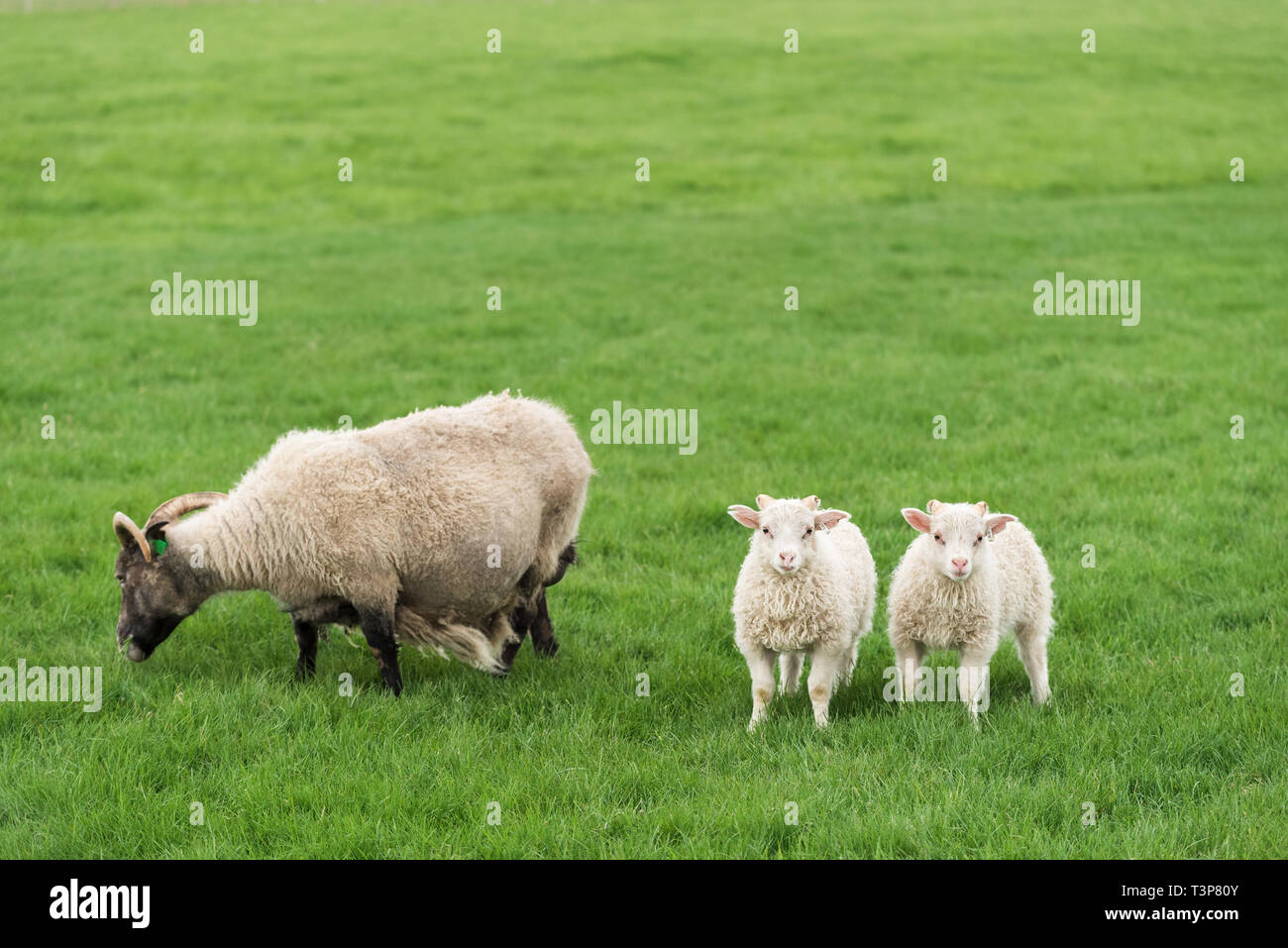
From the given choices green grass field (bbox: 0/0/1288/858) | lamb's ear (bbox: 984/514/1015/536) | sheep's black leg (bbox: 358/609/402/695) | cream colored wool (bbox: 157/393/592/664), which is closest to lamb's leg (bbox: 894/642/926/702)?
green grass field (bbox: 0/0/1288/858)

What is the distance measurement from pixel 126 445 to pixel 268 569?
5.72 m

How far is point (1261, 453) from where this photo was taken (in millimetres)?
11141

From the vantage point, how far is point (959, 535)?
6.44 meters

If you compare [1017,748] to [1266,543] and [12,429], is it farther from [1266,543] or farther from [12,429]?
[12,429]

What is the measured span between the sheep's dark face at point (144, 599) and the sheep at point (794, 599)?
3243mm

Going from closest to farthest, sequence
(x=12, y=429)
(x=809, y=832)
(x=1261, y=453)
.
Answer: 1. (x=809, y=832)
2. (x=1261, y=453)
3. (x=12, y=429)

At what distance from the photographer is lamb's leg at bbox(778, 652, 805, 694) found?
7090mm

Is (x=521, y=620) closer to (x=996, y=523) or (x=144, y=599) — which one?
(x=144, y=599)

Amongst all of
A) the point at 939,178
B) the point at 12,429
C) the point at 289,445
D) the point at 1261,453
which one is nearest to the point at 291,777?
the point at 289,445

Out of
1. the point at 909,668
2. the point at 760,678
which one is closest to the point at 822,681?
the point at 760,678

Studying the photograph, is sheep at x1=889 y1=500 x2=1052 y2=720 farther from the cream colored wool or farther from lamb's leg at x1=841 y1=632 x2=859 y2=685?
the cream colored wool

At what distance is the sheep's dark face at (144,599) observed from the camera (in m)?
6.94

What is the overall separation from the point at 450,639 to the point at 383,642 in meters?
0.49

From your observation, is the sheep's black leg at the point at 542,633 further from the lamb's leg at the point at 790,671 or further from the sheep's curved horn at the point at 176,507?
the sheep's curved horn at the point at 176,507
